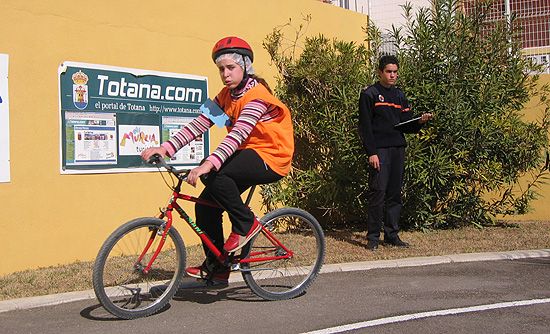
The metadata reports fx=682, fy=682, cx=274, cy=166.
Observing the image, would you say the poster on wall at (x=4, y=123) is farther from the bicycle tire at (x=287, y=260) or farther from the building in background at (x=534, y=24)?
the building in background at (x=534, y=24)

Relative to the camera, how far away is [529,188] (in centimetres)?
947

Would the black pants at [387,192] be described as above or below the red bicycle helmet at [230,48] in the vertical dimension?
below

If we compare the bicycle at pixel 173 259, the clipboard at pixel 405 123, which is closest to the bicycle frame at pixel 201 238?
the bicycle at pixel 173 259

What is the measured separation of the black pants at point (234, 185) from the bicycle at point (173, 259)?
3.6 inches

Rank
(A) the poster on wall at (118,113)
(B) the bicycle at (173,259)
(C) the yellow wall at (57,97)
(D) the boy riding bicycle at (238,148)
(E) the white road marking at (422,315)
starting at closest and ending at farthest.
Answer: (E) the white road marking at (422,315) → (B) the bicycle at (173,259) → (D) the boy riding bicycle at (238,148) → (C) the yellow wall at (57,97) → (A) the poster on wall at (118,113)

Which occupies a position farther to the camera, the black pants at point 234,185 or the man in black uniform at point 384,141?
the man in black uniform at point 384,141

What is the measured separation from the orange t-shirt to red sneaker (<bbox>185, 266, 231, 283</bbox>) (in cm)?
94

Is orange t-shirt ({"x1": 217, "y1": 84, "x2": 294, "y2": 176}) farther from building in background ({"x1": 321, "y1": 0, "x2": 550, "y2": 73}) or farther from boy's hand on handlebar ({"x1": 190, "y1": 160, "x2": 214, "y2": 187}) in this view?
building in background ({"x1": 321, "y1": 0, "x2": 550, "y2": 73})

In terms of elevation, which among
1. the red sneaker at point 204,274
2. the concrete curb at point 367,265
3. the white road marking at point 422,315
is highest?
the red sneaker at point 204,274

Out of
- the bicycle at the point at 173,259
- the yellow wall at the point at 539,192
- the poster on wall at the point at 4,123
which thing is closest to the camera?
the bicycle at the point at 173,259

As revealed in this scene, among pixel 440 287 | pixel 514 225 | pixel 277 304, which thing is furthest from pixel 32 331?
pixel 514 225

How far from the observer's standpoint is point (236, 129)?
5.04m

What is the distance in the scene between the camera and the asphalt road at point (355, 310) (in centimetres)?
474

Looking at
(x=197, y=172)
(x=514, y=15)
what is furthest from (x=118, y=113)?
(x=514, y=15)
